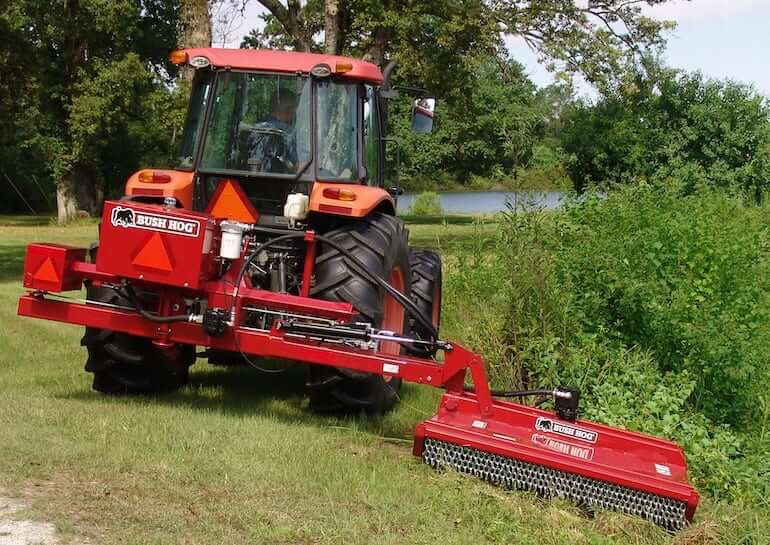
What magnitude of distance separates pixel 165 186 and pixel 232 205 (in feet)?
1.48

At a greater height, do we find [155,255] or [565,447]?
[155,255]

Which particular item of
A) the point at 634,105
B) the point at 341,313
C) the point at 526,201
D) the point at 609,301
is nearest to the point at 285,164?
the point at 341,313

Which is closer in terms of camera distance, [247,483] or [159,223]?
[247,483]

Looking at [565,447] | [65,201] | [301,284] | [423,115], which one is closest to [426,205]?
[65,201]

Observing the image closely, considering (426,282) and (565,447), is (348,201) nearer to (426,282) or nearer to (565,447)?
(426,282)

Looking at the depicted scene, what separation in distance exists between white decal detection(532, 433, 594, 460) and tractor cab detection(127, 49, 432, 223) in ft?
6.52

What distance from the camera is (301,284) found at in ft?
21.0

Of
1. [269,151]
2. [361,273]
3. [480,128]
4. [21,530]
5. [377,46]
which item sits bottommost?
[21,530]

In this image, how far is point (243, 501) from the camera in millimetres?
4648

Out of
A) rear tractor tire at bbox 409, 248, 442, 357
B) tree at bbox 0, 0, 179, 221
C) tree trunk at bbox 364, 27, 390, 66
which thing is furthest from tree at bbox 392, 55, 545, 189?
tree at bbox 0, 0, 179, 221

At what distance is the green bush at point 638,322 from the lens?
720 centimetres

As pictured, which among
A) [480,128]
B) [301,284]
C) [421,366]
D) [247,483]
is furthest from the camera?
[480,128]

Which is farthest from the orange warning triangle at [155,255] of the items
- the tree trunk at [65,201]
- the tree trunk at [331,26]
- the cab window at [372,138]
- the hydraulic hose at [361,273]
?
the tree trunk at [65,201]

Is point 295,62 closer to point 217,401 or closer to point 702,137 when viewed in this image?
point 217,401
